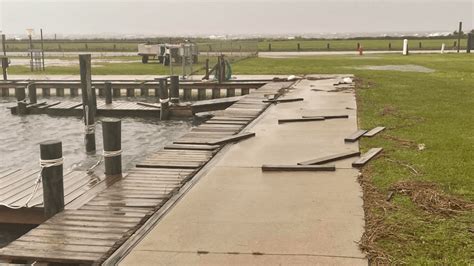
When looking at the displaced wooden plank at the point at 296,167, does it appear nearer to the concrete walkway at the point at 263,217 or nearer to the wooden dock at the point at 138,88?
the concrete walkway at the point at 263,217

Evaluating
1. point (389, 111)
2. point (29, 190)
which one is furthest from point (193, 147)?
point (389, 111)

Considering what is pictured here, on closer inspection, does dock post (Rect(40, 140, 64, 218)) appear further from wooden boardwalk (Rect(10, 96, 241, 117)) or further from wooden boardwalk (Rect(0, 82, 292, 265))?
wooden boardwalk (Rect(10, 96, 241, 117))

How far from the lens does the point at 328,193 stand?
23.9ft

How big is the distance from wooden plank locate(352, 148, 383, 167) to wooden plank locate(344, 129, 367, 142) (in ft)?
3.17

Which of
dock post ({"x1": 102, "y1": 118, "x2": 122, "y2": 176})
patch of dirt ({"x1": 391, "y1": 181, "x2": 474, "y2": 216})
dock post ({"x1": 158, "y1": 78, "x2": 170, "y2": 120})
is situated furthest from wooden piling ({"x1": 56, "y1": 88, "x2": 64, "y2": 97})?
patch of dirt ({"x1": 391, "y1": 181, "x2": 474, "y2": 216})

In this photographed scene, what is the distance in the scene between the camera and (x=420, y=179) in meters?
Result: 7.83

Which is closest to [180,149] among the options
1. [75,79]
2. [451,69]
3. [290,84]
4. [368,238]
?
[368,238]

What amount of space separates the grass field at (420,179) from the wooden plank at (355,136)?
0.27 m

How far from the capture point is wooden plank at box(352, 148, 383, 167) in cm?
868

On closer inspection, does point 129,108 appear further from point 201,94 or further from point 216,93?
point 216,93

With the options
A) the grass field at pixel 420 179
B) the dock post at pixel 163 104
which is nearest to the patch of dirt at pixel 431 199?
the grass field at pixel 420 179

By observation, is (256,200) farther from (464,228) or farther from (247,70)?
(247,70)

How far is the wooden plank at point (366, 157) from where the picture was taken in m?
8.68

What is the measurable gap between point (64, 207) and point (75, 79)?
69.2 feet
